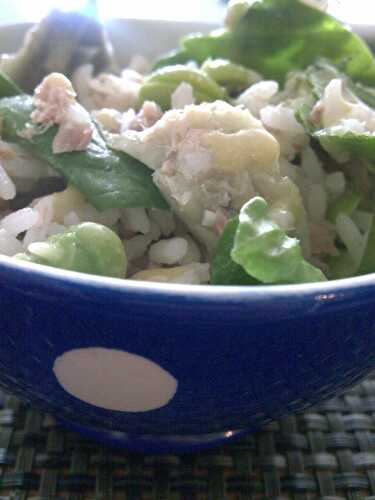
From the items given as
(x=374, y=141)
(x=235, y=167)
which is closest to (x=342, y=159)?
(x=374, y=141)

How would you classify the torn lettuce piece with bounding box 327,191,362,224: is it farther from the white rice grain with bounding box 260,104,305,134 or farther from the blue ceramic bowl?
the blue ceramic bowl

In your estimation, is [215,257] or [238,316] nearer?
[238,316]

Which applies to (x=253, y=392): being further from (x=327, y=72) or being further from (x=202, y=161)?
(x=327, y=72)

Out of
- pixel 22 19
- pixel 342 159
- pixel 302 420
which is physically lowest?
pixel 302 420

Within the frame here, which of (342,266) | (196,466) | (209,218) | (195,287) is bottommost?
(196,466)

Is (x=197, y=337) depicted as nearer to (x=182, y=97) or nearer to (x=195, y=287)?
(x=195, y=287)

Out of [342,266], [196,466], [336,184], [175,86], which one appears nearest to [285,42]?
[175,86]

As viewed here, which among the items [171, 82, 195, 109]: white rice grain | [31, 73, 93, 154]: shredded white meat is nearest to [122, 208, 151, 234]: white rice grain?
[31, 73, 93, 154]: shredded white meat
